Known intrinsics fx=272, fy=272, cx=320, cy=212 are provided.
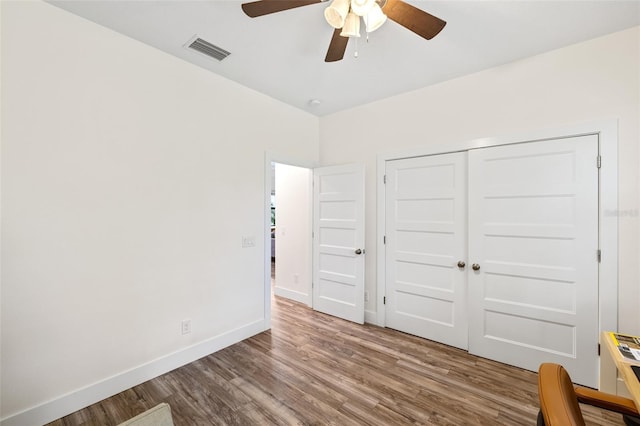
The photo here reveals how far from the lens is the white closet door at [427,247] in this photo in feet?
9.21

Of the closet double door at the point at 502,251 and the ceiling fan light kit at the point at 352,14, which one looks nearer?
the ceiling fan light kit at the point at 352,14

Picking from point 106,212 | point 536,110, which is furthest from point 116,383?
point 536,110

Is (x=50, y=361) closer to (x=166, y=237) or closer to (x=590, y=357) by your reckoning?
(x=166, y=237)

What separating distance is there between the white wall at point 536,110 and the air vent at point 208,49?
5.82 feet

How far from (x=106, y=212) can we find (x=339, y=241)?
245 cm

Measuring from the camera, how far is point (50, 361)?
6.03ft

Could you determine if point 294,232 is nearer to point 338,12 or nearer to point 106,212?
point 106,212

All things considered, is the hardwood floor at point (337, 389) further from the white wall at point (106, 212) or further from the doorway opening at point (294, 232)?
the doorway opening at point (294, 232)

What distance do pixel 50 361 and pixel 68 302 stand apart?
1.27 ft

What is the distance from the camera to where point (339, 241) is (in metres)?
3.59

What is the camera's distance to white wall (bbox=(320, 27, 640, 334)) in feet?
6.74

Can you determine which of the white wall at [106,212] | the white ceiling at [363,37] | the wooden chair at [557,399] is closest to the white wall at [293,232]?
the white wall at [106,212]

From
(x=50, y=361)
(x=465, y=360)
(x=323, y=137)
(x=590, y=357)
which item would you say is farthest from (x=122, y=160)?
(x=590, y=357)

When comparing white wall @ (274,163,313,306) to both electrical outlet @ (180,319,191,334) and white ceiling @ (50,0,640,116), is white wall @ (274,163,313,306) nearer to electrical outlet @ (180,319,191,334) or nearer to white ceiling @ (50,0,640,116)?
white ceiling @ (50,0,640,116)
